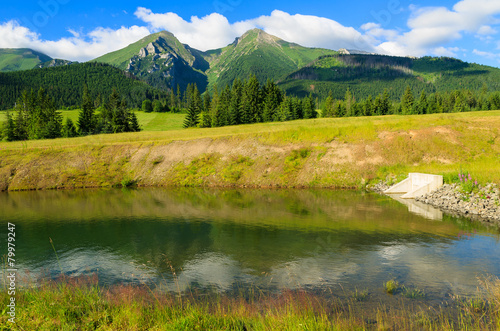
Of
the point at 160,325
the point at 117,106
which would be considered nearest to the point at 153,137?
the point at 117,106

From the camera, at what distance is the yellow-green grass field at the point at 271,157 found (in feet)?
137

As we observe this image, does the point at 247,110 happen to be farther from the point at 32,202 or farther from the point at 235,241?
the point at 235,241

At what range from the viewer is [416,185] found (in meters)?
33.7

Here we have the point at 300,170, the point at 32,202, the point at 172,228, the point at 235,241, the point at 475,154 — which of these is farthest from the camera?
the point at 300,170

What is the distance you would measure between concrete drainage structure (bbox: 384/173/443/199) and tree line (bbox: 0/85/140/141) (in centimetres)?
7935

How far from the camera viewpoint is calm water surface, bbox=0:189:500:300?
42.8 feet

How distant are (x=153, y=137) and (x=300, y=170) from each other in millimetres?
32280

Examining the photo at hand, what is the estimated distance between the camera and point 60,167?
47.8 metres

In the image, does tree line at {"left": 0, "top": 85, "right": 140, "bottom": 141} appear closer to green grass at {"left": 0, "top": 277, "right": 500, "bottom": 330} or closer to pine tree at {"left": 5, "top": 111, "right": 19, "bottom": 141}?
pine tree at {"left": 5, "top": 111, "right": 19, "bottom": 141}

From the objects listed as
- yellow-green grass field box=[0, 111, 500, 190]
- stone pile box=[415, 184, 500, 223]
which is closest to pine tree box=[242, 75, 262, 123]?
yellow-green grass field box=[0, 111, 500, 190]

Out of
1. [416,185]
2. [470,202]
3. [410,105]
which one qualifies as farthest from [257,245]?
[410,105]

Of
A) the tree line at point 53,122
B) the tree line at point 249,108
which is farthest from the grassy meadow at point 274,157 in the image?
the tree line at point 249,108

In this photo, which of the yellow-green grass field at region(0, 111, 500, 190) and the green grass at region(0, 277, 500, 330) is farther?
the yellow-green grass field at region(0, 111, 500, 190)

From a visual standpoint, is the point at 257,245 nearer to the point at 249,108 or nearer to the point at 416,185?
the point at 416,185
